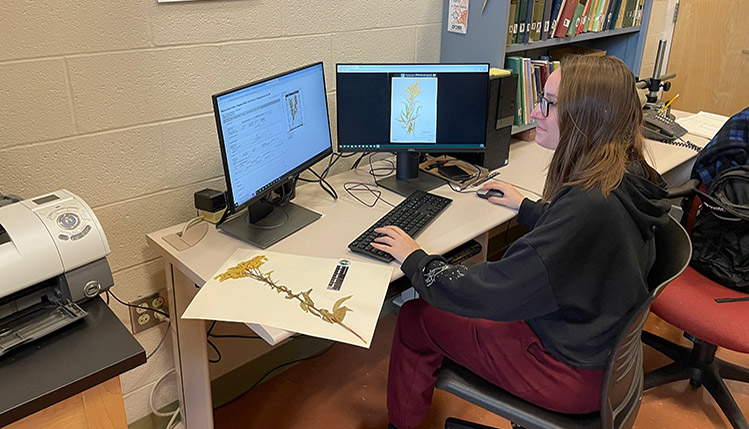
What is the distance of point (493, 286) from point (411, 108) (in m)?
0.83

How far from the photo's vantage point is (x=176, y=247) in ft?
5.28

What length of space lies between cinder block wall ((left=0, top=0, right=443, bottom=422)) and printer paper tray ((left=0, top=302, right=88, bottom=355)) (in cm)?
45

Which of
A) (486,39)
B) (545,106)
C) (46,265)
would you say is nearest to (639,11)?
(486,39)

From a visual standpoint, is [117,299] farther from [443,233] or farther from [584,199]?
[584,199]

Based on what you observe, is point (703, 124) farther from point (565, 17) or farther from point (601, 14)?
point (565, 17)

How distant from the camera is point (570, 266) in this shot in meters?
1.29

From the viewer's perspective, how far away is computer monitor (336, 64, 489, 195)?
75.7 inches

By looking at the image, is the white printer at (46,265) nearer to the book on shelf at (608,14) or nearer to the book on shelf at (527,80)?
the book on shelf at (527,80)

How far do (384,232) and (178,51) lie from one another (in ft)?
2.52

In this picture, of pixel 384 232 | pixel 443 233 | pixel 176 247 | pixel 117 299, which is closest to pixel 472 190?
pixel 443 233

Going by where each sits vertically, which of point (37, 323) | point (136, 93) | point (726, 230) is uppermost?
point (136, 93)

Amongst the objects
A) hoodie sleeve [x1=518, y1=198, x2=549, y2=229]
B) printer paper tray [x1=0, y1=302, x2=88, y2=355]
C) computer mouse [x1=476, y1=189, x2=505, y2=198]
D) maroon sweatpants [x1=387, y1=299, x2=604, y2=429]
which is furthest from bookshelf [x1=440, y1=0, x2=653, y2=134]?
printer paper tray [x1=0, y1=302, x2=88, y2=355]

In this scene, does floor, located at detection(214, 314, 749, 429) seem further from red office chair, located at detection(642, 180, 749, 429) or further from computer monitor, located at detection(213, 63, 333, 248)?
computer monitor, located at detection(213, 63, 333, 248)

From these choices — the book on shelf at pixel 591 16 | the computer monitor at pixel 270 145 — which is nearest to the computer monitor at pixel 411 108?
the computer monitor at pixel 270 145
